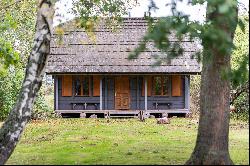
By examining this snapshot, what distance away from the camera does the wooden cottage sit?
2991 cm

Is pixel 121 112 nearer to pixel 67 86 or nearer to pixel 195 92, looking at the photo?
pixel 67 86

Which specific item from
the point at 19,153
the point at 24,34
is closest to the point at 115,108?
the point at 24,34

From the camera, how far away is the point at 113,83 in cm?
3112

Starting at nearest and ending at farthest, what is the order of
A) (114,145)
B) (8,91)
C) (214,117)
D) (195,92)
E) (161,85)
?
1. (214,117)
2. (114,145)
3. (8,91)
4. (161,85)
5. (195,92)

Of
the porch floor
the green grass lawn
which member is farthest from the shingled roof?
the green grass lawn

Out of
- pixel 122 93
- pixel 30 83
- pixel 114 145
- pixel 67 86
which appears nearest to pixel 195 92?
pixel 122 93

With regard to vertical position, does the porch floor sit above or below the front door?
below

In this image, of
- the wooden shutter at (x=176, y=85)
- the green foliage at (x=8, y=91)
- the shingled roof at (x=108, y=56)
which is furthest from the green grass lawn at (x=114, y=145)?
the wooden shutter at (x=176, y=85)

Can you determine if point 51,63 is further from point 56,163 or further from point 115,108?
point 56,163

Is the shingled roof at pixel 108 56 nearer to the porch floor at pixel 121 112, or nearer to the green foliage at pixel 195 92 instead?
the porch floor at pixel 121 112

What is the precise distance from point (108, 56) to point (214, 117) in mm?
20830

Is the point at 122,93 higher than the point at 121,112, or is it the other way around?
the point at 122,93

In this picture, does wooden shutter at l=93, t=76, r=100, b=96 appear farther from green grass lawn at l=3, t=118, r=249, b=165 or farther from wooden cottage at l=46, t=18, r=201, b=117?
green grass lawn at l=3, t=118, r=249, b=165

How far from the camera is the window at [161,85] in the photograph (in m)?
31.0
